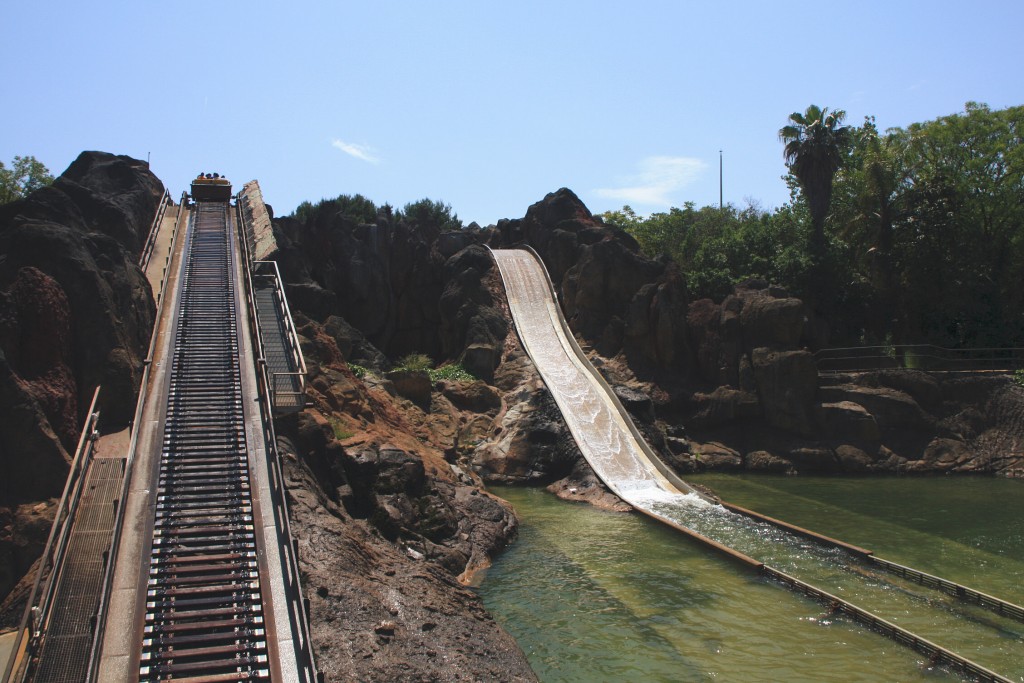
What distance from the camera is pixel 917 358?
33.7 metres

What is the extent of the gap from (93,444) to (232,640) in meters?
5.57

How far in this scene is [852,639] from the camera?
13.7 metres

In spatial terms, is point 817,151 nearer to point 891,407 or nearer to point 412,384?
point 891,407

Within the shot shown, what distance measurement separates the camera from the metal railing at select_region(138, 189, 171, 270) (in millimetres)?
23641

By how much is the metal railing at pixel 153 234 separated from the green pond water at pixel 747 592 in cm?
1298

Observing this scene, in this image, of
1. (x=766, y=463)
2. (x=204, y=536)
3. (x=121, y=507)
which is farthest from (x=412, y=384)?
(x=121, y=507)

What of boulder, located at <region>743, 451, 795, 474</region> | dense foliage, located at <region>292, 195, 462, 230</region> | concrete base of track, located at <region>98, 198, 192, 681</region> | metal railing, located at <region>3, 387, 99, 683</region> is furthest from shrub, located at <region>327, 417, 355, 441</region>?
dense foliage, located at <region>292, 195, 462, 230</region>

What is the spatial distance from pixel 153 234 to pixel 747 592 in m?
20.6

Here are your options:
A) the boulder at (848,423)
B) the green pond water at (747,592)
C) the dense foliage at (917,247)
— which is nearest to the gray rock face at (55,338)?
the green pond water at (747,592)

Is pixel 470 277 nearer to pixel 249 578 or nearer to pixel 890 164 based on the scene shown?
pixel 890 164

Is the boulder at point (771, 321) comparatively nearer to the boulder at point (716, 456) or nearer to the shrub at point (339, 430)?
the boulder at point (716, 456)

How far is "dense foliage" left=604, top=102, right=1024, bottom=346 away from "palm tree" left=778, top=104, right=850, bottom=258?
0.37 ft

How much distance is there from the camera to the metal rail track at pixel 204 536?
9695mm

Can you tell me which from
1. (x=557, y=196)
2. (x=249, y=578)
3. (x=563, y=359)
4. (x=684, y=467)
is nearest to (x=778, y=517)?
(x=684, y=467)
